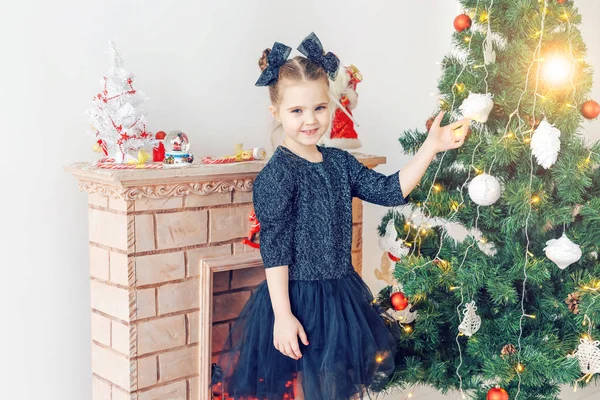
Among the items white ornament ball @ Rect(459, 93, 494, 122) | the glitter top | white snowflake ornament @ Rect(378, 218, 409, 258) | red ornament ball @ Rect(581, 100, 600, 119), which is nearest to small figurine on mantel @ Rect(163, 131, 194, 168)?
the glitter top

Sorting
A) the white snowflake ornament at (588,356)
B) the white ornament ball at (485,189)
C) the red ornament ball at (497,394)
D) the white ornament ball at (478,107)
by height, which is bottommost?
the red ornament ball at (497,394)

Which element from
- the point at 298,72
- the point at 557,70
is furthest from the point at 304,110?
the point at 557,70

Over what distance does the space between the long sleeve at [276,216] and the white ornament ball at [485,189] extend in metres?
0.39

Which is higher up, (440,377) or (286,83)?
(286,83)

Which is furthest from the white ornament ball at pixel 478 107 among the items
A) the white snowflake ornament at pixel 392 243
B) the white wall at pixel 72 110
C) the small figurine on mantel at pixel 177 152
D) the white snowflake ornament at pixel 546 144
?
the white wall at pixel 72 110

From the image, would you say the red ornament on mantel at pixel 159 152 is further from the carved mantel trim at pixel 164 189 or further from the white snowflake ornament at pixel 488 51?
the white snowflake ornament at pixel 488 51

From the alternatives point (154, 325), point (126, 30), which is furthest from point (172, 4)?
point (154, 325)

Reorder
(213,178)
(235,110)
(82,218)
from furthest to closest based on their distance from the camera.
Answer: (235,110)
(82,218)
(213,178)

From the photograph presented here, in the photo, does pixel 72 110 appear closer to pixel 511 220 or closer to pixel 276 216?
pixel 276 216

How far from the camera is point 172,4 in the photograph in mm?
1781

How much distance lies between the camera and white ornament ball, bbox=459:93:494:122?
1.39 metres

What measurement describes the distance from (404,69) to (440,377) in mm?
1197

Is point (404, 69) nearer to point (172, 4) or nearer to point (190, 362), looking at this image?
point (172, 4)

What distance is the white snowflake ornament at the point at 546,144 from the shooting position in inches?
52.2
